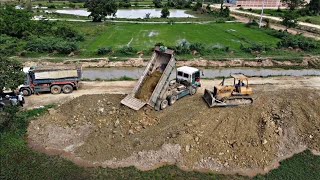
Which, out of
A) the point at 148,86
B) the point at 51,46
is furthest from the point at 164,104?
the point at 51,46

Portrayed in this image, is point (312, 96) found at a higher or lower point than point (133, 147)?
higher

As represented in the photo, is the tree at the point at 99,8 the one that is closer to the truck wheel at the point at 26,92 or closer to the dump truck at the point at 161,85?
the truck wheel at the point at 26,92

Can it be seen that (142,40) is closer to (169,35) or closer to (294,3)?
(169,35)

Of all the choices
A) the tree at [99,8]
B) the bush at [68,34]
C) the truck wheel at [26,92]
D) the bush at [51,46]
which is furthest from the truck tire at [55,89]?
the tree at [99,8]

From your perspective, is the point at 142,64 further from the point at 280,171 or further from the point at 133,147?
the point at 280,171

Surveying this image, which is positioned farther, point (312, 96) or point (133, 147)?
point (312, 96)

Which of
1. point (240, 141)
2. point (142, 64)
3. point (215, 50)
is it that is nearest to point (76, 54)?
point (142, 64)

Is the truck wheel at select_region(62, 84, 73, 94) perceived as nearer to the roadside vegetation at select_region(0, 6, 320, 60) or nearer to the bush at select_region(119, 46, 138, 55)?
the roadside vegetation at select_region(0, 6, 320, 60)
